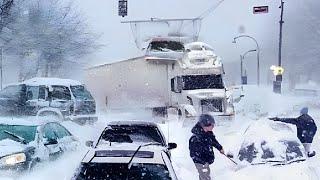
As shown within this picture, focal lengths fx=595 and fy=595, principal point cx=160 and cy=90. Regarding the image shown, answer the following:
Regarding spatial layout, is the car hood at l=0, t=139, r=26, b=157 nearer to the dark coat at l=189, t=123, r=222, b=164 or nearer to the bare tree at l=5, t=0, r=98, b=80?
the dark coat at l=189, t=123, r=222, b=164

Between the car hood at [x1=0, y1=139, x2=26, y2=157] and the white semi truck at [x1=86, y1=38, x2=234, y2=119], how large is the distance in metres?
14.6

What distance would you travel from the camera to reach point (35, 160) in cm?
1127

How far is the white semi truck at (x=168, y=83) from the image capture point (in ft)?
85.7

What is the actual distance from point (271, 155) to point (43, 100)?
13.0m

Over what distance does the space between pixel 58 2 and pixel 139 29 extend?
995 inches

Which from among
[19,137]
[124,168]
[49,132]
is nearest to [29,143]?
[19,137]

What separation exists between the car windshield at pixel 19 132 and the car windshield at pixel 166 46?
15735mm

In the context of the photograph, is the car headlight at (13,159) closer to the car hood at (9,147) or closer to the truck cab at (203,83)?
the car hood at (9,147)

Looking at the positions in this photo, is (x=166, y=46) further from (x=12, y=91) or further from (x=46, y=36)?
(x=46, y=36)

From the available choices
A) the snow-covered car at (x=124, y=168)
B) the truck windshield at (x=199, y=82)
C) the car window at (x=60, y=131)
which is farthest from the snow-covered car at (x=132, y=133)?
the truck windshield at (x=199, y=82)

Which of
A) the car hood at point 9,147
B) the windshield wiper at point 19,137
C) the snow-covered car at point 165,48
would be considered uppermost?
the snow-covered car at point 165,48

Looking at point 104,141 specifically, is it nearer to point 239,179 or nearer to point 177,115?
point 239,179

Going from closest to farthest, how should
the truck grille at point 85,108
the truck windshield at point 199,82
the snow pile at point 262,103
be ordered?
the truck grille at point 85,108
the truck windshield at point 199,82
the snow pile at point 262,103

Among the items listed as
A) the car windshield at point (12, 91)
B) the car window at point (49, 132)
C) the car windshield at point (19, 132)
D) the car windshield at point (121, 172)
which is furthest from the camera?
the car windshield at point (12, 91)
